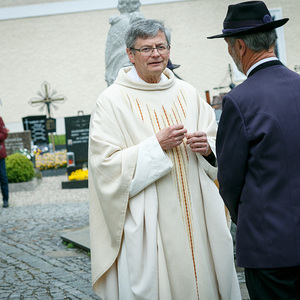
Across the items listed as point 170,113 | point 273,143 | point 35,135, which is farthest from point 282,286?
point 35,135

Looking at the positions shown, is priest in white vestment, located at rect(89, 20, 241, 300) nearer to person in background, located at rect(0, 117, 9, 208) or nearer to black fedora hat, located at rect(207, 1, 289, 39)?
black fedora hat, located at rect(207, 1, 289, 39)

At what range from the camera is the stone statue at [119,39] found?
6867 millimetres

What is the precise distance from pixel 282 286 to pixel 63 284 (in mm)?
3018

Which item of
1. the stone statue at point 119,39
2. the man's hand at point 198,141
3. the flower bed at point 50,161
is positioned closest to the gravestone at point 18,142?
the flower bed at point 50,161

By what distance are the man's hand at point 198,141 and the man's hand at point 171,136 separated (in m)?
0.07

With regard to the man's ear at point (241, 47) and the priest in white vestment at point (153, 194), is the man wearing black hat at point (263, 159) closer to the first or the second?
the man's ear at point (241, 47)

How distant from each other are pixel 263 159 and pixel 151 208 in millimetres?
1024

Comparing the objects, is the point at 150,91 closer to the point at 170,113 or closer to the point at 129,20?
the point at 170,113

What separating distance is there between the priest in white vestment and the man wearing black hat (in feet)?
2.61

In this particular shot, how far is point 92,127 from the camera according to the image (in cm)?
297

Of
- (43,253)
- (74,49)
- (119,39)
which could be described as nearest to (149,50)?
(43,253)

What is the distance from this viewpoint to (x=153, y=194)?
2869mm

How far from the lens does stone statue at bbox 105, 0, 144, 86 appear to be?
687 cm

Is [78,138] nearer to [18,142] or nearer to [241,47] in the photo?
[18,142]
